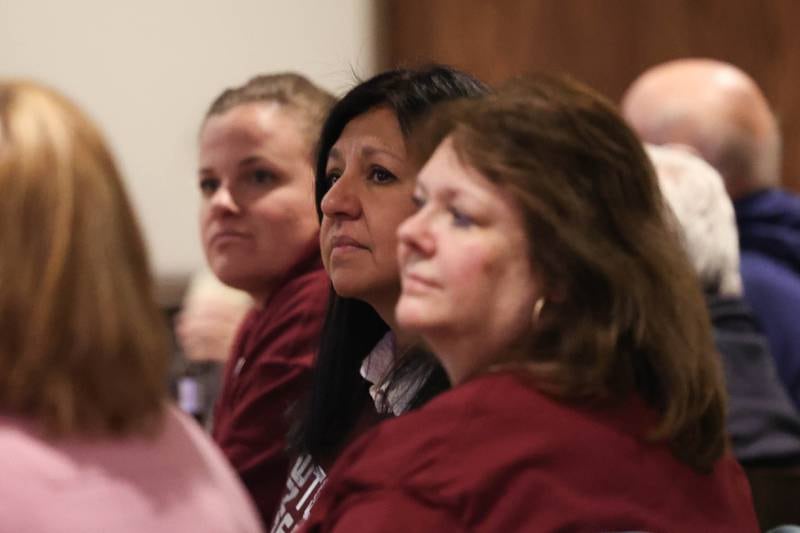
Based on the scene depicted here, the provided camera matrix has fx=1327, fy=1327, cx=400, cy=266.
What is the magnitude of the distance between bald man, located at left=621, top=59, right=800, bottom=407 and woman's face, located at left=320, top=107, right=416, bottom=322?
1.22 m

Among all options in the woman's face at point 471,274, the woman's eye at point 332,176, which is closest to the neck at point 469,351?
the woman's face at point 471,274

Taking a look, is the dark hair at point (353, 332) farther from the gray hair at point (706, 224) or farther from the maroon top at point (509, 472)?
the gray hair at point (706, 224)

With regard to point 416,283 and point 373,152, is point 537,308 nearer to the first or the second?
point 416,283

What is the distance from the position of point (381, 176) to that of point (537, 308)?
34 cm

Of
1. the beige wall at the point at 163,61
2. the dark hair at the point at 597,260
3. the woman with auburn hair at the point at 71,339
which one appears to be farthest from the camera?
the beige wall at the point at 163,61

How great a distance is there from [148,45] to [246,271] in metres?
1.76

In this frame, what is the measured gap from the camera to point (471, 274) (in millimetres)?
1112

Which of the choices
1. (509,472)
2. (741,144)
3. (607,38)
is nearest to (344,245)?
(509,472)

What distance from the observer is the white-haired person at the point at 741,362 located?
2.12 m

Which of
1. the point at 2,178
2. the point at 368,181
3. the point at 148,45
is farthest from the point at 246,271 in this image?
the point at 148,45

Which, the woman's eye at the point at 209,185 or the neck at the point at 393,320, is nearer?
the neck at the point at 393,320

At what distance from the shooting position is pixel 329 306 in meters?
1.61

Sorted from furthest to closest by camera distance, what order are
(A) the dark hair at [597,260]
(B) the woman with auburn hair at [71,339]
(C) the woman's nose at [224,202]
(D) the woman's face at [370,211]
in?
(C) the woman's nose at [224,202] → (D) the woman's face at [370,211] → (A) the dark hair at [597,260] → (B) the woman with auburn hair at [71,339]

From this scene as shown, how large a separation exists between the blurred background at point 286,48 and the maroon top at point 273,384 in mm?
1613
